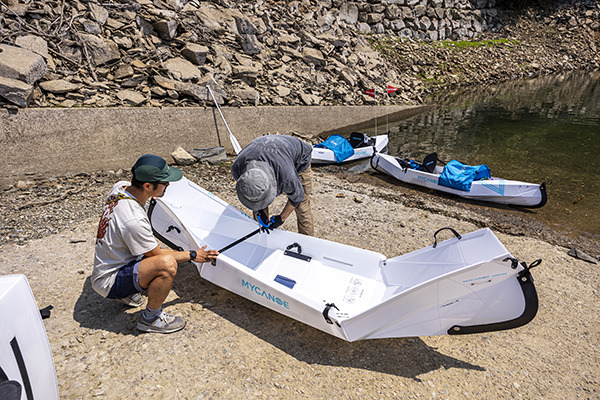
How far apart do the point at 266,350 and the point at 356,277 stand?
57.3 inches

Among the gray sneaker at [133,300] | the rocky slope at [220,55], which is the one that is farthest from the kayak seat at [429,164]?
the gray sneaker at [133,300]

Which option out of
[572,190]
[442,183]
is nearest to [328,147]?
[442,183]

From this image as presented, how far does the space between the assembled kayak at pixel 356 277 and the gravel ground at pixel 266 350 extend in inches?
14.4

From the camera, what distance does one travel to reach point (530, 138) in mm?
13188

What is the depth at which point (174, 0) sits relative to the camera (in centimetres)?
1204

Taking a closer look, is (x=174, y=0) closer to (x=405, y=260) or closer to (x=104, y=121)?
(x=104, y=121)

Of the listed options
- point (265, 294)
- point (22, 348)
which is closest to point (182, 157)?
point (265, 294)

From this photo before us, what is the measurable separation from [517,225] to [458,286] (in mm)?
5127

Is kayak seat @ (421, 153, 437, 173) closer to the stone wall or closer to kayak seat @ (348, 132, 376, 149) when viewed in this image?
kayak seat @ (348, 132, 376, 149)

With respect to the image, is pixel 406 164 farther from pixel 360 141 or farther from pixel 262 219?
pixel 262 219

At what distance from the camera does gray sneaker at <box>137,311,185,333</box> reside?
3.59 metres

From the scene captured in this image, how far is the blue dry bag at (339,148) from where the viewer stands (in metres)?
10.8

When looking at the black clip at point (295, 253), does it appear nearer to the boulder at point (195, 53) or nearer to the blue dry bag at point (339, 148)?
the blue dry bag at point (339, 148)

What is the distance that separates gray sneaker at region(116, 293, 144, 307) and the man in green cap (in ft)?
1.41
